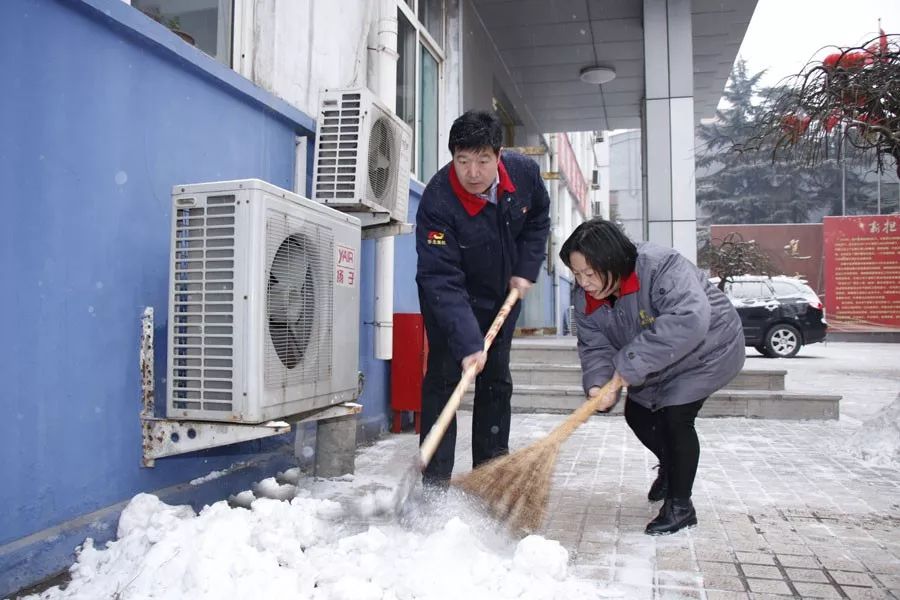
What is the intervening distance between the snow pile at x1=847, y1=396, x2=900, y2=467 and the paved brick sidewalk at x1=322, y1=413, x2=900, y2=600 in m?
0.12

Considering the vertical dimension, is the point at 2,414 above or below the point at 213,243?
below

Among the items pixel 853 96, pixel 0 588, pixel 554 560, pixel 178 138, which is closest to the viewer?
pixel 0 588

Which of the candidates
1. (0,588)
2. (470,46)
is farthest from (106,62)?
(470,46)

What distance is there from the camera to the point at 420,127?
22.8ft

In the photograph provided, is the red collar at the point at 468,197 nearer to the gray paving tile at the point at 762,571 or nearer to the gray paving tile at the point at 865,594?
the gray paving tile at the point at 762,571

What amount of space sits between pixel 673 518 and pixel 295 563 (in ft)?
5.05

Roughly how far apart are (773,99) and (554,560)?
4.23 metres

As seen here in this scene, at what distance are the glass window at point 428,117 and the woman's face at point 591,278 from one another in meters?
4.34

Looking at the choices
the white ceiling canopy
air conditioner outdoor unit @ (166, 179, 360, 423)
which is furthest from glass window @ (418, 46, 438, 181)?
air conditioner outdoor unit @ (166, 179, 360, 423)

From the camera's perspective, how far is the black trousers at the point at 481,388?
322 cm

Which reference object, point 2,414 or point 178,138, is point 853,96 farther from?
point 2,414

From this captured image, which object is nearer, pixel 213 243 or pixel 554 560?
pixel 554 560

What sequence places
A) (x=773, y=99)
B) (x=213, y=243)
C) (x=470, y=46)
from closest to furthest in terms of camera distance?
(x=213, y=243) < (x=773, y=99) < (x=470, y=46)

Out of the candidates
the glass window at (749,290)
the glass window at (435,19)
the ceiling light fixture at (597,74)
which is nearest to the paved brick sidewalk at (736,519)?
the glass window at (435,19)
